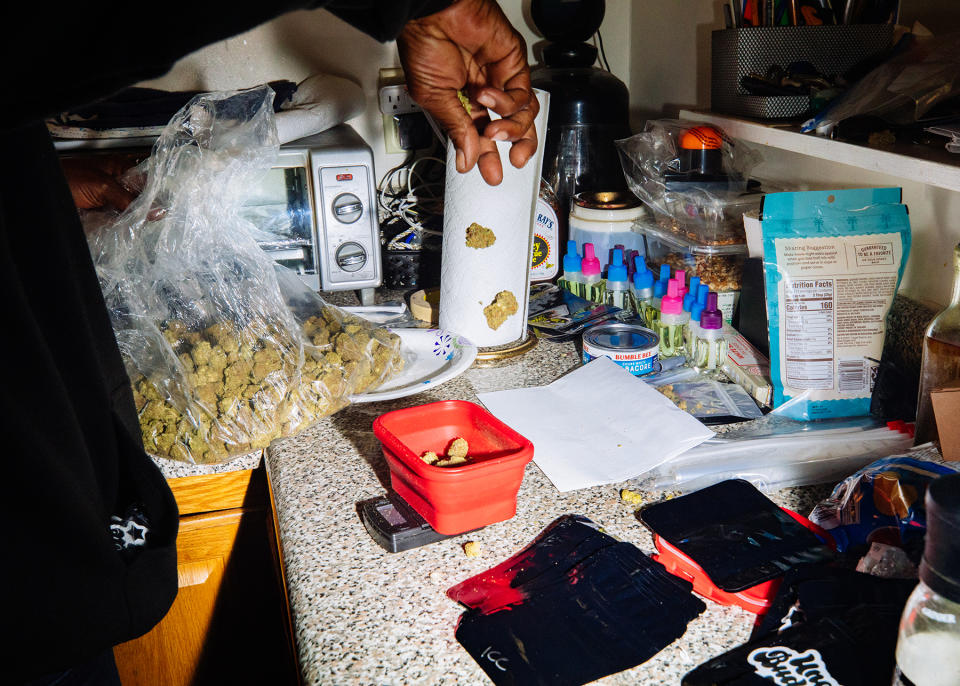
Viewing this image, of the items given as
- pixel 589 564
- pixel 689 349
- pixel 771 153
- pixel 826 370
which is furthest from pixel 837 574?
pixel 771 153

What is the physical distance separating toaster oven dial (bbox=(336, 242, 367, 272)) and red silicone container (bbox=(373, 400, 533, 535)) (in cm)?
51

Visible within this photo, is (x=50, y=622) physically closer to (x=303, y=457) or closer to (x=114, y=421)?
(x=114, y=421)

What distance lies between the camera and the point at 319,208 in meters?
1.19

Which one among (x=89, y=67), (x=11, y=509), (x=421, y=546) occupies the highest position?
(x=89, y=67)

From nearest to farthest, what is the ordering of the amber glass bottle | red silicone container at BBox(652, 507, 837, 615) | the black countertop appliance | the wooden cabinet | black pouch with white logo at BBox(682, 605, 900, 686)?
black pouch with white logo at BBox(682, 605, 900, 686) → red silicone container at BBox(652, 507, 837, 615) → the amber glass bottle → the wooden cabinet → the black countertop appliance

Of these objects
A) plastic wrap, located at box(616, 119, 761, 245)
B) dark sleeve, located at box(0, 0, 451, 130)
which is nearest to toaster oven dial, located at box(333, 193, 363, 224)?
plastic wrap, located at box(616, 119, 761, 245)

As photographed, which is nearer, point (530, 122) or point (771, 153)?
point (530, 122)

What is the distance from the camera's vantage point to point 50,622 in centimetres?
48

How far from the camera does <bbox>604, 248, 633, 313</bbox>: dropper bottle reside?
3.85ft

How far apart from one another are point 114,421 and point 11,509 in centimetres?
12

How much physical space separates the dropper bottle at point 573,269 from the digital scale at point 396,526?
2.06ft

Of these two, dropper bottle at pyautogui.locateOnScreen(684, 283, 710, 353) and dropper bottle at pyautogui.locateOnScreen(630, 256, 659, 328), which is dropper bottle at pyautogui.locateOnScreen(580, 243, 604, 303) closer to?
dropper bottle at pyautogui.locateOnScreen(630, 256, 659, 328)

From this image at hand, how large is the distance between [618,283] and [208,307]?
0.61 m

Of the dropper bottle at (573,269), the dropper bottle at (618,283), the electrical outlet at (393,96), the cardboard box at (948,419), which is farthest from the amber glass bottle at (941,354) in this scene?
the electrical outlet at (393,96)
